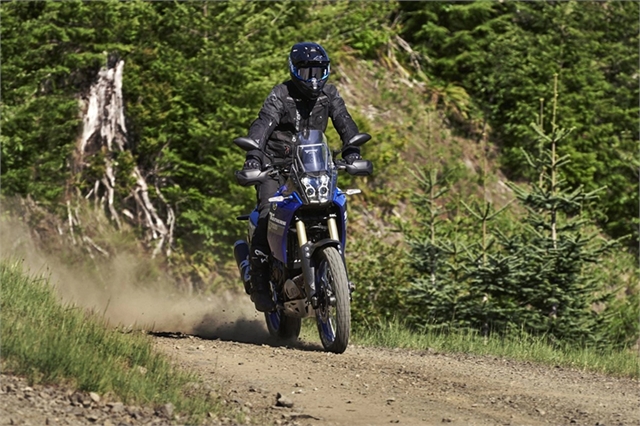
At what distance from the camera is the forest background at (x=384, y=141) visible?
14.7 m

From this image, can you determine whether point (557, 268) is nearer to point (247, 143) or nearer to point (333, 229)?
point (333, 229)

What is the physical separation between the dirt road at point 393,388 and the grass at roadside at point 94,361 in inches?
15.5

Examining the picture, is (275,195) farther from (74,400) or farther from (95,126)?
(95,126)

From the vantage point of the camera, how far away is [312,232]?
9.17 meters

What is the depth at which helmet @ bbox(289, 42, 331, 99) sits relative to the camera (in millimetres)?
9406

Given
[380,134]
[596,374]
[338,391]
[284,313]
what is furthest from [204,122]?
[338,391]

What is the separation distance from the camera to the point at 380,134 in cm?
2345

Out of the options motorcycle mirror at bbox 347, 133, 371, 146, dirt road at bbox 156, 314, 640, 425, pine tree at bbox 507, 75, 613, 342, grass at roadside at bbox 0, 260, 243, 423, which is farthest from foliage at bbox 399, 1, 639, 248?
grass at roadside at bbox 0, 260, 243, 423

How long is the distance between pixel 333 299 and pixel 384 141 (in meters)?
16.1

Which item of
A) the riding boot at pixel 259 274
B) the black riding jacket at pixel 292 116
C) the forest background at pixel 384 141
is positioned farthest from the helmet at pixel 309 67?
the forest background at pixel 384 141

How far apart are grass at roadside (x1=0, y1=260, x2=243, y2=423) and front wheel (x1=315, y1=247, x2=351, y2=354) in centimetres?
187

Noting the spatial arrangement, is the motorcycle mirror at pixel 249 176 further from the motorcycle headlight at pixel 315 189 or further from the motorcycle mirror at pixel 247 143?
the motorcycle headlight at pixel 315 189

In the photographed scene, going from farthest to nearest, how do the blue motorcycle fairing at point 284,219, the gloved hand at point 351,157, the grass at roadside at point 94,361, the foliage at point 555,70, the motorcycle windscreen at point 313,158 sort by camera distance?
the foliage at point 555,70, the gloved hand at point 351,157, the blue motorcycle fairing at point 284,219, the motorcycle windscreen at point 313,158, the grass at roadside at point 94,361

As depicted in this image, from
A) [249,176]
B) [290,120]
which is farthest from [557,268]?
[249,176]
